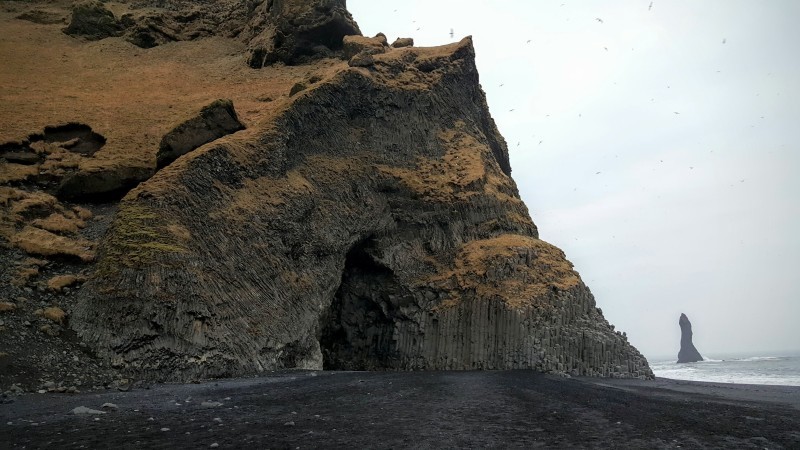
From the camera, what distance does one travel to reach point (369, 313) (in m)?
27.6

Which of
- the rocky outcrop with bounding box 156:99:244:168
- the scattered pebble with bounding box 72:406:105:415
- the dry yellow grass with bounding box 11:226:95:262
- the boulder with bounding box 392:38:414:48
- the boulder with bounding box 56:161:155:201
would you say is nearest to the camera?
the scattered pebble with bounding box 72:406:105:415

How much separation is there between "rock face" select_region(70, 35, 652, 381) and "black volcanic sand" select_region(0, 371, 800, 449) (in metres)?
3.57

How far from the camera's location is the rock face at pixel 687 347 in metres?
130

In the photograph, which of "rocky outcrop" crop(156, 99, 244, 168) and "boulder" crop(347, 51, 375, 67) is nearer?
"rocky outcrop" crop(156, 99, 244, 168)

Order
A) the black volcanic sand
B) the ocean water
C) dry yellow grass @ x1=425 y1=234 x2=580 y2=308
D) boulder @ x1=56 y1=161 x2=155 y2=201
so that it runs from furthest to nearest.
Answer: the ocean water < dry yellow grass @ x1=425 y1=234 x2=580 y2=308 < boulder @ x1=56 y1=161 x2=155 y2=201 < the black volcanic sand

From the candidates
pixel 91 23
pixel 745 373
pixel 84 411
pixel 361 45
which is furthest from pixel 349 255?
pixel 745 373

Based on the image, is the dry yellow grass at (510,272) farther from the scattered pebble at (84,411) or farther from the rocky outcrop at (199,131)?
the scattered pebble at (84,411)

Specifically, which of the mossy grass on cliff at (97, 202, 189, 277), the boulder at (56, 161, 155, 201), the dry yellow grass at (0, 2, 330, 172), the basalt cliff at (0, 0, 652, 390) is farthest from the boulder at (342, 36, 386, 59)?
the mossy grass on cliff at (97, 202, 189, 277)

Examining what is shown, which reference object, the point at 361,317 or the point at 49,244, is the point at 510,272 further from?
the point at 49,244

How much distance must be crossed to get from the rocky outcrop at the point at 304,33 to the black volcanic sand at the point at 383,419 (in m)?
30.2

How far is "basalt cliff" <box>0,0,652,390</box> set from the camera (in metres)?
16.7

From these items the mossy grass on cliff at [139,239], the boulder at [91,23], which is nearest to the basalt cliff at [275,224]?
the mossy grass on cliff at [139,239]

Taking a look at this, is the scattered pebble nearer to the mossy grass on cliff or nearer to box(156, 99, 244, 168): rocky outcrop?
the mossy grass on cliff

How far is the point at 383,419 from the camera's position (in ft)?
33.6
